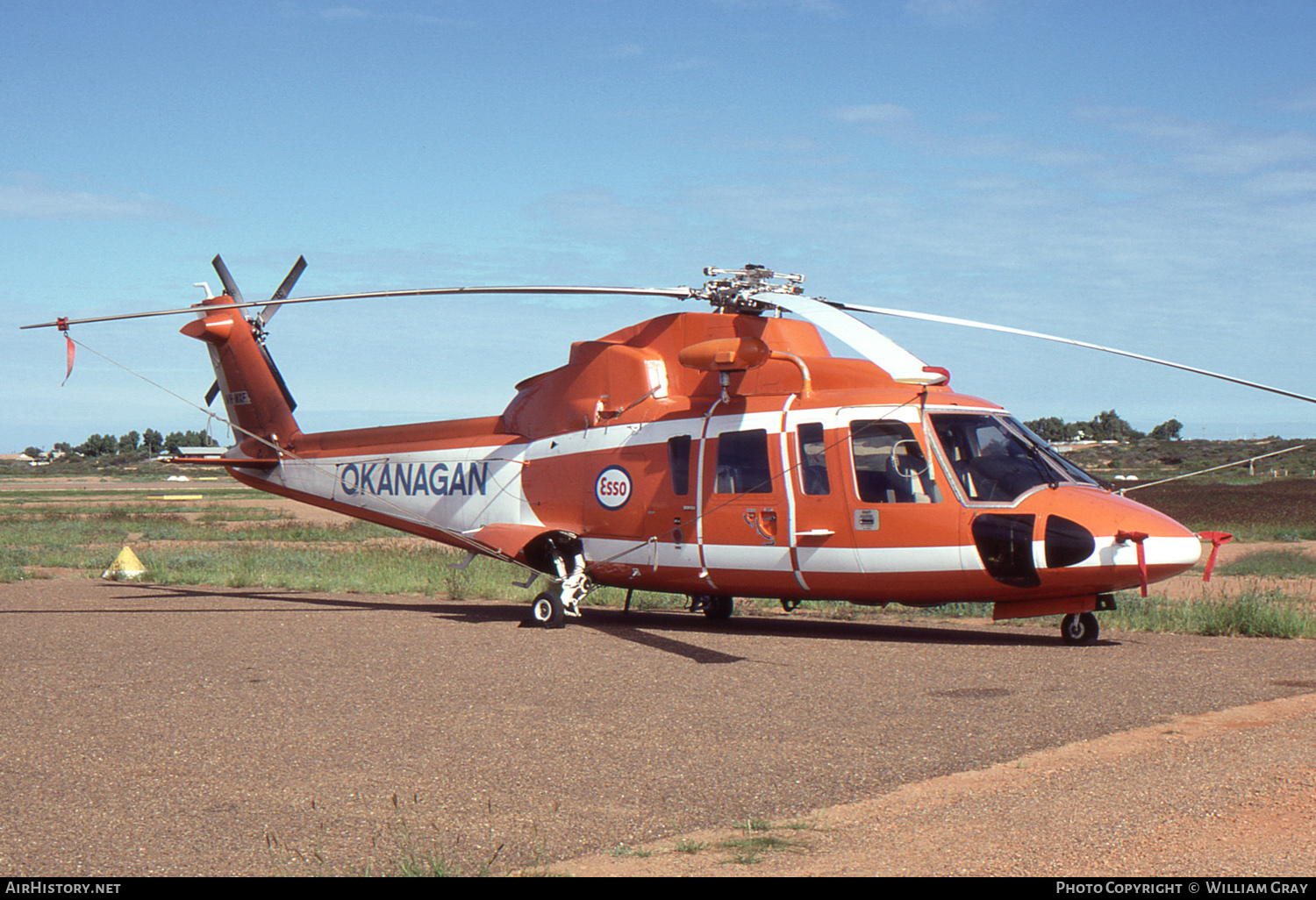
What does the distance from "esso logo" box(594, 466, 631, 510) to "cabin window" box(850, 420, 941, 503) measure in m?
3.28

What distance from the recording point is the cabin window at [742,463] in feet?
44.8

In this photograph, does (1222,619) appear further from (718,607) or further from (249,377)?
(249,377)

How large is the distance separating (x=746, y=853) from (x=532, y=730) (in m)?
3.37

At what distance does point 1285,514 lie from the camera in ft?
141

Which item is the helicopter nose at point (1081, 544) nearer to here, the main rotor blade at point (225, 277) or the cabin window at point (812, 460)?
the cabin window at point (812, 460)

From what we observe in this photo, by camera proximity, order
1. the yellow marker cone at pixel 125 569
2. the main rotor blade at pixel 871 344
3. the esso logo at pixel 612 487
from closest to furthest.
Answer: the main rotor blade at pixel 871 344
the esso logo at pixel 612 487
the yellow marker cone at pixel 125 569

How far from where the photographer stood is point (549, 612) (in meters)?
15.1

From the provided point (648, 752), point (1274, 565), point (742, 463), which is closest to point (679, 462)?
point (742, 463)

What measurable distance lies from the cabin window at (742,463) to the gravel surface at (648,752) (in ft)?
6.22

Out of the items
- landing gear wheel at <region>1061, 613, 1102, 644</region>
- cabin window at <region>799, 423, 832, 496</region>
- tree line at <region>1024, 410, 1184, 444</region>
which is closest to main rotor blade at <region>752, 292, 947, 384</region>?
cabin window at <region>799, 423, 832, 496</region>

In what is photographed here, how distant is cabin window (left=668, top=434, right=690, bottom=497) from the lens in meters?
14.3

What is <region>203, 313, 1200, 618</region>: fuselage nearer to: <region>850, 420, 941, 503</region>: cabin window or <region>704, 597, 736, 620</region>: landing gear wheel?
<region>850, 420, 941, 503</region>: cabin window

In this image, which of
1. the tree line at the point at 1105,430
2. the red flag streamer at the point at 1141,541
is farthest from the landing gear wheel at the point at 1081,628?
the tree line at the point at 1105,430
